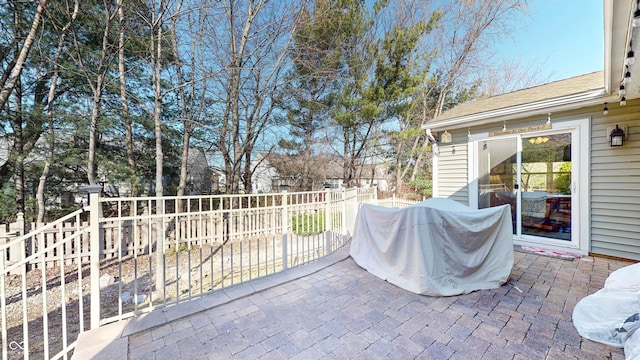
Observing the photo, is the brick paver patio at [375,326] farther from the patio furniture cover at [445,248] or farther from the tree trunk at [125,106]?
the tree trunk at [125,106]

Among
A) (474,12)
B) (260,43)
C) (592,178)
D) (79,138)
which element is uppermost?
(474,12)

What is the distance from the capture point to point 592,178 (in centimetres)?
379

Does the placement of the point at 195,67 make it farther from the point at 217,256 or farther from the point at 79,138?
the point at 217,256

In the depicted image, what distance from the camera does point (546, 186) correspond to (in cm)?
429

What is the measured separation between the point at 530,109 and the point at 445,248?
10.7ft

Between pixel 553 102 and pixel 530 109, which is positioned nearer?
pixel 553 102

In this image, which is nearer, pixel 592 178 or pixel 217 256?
pixel 592 178

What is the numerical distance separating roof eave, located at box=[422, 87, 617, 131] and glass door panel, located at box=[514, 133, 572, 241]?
0.49 meters

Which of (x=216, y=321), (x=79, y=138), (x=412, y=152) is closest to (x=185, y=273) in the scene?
(x=216, y=321)

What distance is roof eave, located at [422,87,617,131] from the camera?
3.56 metres

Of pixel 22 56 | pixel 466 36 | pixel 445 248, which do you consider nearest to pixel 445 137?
pixel 445 248

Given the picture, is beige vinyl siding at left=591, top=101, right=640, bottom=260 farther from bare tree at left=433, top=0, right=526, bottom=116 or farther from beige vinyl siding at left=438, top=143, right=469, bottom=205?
bare tree at left=433, top=0, right=526, bottom=116

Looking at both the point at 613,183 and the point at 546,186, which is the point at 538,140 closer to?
the point at 546,186

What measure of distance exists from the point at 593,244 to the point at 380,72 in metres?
6.61
